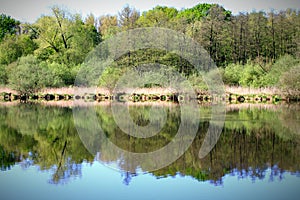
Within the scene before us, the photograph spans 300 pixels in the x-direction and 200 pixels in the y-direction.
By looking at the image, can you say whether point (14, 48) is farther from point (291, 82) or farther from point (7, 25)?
point (291, 82)

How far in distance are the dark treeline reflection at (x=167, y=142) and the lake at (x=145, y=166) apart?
19 millimetres

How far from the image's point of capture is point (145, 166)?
910 centimetres

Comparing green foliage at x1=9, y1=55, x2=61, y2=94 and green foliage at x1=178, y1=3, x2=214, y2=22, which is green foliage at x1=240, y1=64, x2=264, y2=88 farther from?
green foliage at x1=178, y1=3, x2=214, y2=22

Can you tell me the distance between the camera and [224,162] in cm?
898

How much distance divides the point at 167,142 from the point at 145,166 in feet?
10.2

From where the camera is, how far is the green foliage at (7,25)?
168 feet

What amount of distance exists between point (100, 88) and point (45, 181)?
80.8ft

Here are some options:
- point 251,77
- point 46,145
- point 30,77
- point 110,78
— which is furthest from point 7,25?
point 46,145

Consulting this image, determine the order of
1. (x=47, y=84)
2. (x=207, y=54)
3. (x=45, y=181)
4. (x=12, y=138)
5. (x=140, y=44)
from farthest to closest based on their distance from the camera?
1. (x=207, y=54)
2. (x=140, y=44)
3. (x=47, y=84)
4. (x=12, y=138)
5. (x=45, y=181)

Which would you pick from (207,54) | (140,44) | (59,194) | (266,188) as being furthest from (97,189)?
(207,54)

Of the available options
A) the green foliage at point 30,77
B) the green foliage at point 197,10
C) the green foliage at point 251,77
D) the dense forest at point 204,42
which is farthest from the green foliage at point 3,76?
the green foliage at point 197,10

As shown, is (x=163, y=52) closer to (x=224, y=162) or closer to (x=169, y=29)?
(x=169, y=29)

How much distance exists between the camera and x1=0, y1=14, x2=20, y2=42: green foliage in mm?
51094

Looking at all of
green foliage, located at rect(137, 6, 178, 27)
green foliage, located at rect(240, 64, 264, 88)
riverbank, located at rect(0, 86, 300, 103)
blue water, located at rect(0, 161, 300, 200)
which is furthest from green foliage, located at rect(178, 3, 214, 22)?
blue water, located at rect(0, 161, 300, 200)
